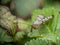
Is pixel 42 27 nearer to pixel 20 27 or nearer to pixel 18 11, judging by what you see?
pixel 20 27

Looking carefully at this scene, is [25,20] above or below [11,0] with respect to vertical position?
below

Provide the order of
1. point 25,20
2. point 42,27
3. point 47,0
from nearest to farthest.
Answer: point 42,27
point 25,20
point 47,0

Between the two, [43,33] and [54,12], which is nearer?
[43,33]

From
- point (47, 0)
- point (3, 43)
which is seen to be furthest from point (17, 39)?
point (47, 0)

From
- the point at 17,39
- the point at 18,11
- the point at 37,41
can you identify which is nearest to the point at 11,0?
the point at 18,11

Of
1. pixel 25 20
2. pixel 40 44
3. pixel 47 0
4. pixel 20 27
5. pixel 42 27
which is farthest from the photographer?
pixel 47 0

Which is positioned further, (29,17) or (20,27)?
(29,17)

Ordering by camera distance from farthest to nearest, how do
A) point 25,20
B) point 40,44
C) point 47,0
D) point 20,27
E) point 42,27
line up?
1. point 47,0
2. point 25,20
3. point 20,27
4. point 42,27
5. point 40,44

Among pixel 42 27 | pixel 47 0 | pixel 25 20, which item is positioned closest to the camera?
pixel 42 27

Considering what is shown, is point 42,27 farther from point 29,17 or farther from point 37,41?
point 29,17
